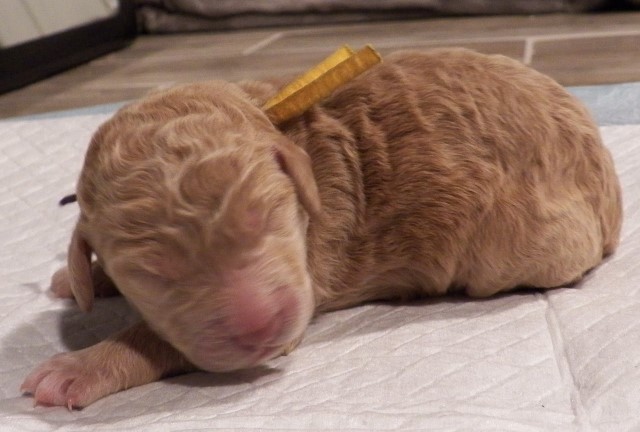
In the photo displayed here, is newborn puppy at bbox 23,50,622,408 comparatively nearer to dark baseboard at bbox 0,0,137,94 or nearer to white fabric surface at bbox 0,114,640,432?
white fabric surface at bbox 0,114,640,432

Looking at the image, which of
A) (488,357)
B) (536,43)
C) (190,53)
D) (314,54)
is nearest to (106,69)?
(190,53)

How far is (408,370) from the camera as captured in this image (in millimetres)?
1115

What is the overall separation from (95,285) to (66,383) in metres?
0.36

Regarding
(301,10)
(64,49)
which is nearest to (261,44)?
(301,10)

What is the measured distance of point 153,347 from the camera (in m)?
1.15

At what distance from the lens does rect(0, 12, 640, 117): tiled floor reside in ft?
9.49

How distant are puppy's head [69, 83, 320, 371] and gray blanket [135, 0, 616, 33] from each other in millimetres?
3045

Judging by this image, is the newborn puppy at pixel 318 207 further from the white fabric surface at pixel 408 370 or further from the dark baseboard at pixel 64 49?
the dark baseboard at pixel 64 49

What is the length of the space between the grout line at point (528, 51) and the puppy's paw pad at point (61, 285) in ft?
6.30

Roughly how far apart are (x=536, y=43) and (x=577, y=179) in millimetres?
2002

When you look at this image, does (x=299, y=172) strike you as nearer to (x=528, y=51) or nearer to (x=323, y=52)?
(x=528, y=51)

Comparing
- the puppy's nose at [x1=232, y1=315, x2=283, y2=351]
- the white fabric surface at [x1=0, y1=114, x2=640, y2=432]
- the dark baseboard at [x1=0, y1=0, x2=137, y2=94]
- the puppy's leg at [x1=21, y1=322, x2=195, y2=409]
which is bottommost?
the dark baseboard at [x1=0, y1=0, x2=137, y2=94]

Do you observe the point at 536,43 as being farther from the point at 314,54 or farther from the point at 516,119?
the point at 516,119

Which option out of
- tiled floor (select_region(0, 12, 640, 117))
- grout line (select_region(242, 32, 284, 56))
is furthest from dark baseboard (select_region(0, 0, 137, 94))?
grout line (select_region(242, 32, 284, 56))
